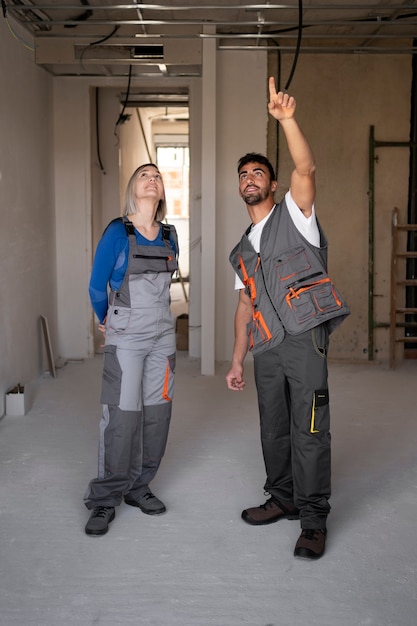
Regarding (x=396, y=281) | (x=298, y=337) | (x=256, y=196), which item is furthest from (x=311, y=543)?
(x=396, y=281)

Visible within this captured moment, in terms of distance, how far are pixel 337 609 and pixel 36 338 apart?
12.7ft

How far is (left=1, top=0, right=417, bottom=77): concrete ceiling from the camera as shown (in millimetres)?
5301

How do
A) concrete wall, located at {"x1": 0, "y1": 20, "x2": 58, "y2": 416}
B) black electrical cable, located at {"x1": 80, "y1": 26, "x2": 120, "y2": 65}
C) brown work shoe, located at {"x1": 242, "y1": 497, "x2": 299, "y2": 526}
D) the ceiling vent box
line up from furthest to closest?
the ceiling vent box, black electrical cable, located at {"x1": 80, "y1": 26, "x2": 120, "y2": 65}, concrete wall, located at {"x1": 0, "y1": 20, "x2": 58, "y2": 416}, brown work shoe, located at {"x1": 242, "y1": 497, "x2": 299, "y2": 526}

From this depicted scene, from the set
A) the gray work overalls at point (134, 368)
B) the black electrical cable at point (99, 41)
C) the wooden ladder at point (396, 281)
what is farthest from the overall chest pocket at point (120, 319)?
the wooden ladder at point (396, 281)

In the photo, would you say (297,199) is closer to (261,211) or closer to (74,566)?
(261,211)

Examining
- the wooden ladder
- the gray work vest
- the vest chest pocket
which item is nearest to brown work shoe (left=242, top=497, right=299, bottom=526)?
the gray work vest

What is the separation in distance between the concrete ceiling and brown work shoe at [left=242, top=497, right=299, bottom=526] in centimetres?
354

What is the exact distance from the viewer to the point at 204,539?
2.97m

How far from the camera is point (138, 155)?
10008mm

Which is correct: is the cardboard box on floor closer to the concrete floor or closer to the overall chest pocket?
the concrete floor

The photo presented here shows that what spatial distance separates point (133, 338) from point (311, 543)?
1.09 meters

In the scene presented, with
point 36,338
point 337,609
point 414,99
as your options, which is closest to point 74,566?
point 337,609

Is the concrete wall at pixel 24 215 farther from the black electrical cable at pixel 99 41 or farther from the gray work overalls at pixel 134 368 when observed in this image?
the gray work overalls at pixel 134 368

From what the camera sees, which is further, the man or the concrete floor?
the man
